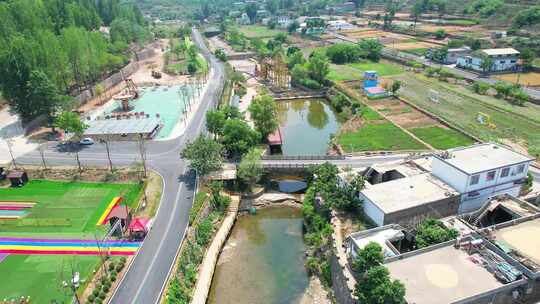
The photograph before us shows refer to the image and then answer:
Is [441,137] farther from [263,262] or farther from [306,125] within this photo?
[263,262]

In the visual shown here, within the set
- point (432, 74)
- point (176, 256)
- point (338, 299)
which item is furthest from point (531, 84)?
point (176, 256)

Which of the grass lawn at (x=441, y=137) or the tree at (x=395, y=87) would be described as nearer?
the grass lawn at (x=441, y=137)

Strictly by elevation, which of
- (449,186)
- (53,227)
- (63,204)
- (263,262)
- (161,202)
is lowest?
(263,262)

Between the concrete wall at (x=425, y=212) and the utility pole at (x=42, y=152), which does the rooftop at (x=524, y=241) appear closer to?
the concrete wall at (x=425, y=212)

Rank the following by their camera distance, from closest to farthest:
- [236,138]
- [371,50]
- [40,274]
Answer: [40,274], [236,138], [371,50]

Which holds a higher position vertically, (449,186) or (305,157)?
(449,186)

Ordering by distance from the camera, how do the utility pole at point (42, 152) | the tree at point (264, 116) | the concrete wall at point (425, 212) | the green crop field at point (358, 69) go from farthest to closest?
the green crop field at point (358, 69) < the tree at point (264, 116) < the utility pole at point (42, 152) < the concrete wall at point (425, 212)

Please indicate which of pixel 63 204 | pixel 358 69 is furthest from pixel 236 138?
pixel 358 69

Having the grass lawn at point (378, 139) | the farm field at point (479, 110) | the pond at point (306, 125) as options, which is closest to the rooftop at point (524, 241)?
the grass lawn at point (378, 139)
